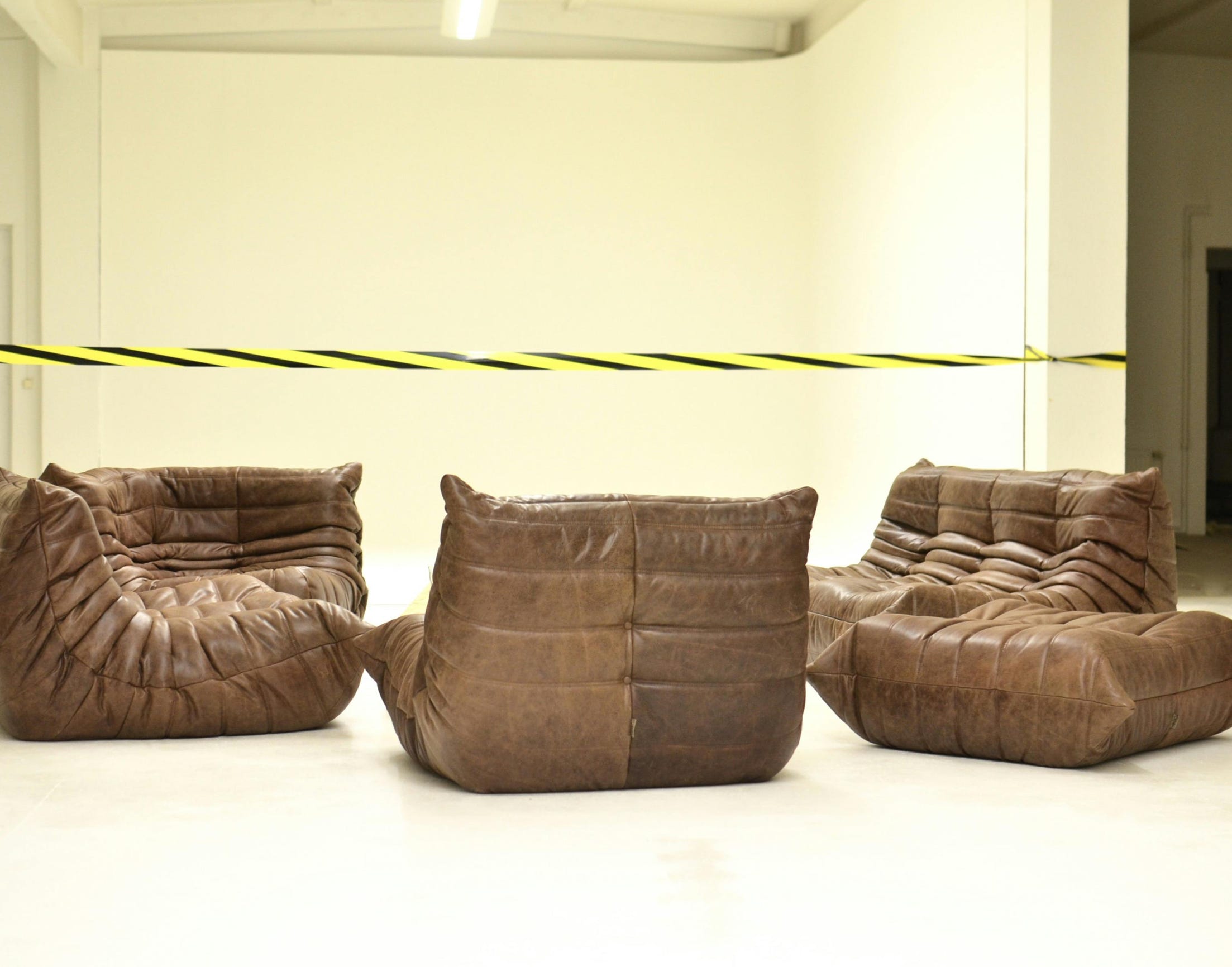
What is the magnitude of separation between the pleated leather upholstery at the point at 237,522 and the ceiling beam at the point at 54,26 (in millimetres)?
4093

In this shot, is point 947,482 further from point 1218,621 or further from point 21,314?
point 21,314

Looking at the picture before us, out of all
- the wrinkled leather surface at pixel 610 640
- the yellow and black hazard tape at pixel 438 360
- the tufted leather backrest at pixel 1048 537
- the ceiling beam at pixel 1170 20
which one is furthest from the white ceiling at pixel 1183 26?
the wrinkled leather surface at pixel 610 640

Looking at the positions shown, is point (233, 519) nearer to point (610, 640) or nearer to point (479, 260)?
point (610, 640)

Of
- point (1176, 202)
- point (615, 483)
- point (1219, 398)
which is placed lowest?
point (615, 483)

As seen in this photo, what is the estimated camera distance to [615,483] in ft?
29.9

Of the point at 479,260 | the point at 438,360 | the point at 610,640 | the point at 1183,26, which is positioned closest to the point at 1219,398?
the point at 1183,26

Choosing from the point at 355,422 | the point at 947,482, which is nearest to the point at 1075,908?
the point at 947,482

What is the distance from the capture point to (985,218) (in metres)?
6.49

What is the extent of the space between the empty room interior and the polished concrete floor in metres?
0.01

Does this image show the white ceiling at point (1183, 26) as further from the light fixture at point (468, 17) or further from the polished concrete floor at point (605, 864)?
the polished concrete floor at point (605, 864)

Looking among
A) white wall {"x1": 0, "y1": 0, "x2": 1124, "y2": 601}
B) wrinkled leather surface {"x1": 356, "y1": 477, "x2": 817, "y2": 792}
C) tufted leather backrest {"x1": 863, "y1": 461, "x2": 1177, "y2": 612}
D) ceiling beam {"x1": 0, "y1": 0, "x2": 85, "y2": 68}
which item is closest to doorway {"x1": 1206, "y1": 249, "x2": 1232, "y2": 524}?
white wall {"x1": 0, "y1": 0, "x2": 1124, "y2": 601}

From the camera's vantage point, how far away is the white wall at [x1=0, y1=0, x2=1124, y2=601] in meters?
8.66

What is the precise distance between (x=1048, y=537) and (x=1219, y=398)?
856 cm

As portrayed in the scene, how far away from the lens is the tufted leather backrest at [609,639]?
8.77 feet
